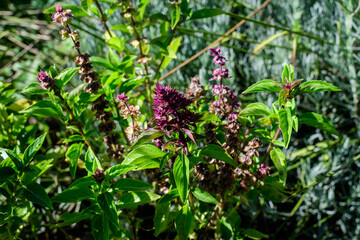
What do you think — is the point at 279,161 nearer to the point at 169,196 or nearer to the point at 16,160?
the point at 169,196

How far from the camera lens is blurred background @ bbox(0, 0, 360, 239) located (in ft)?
5.16

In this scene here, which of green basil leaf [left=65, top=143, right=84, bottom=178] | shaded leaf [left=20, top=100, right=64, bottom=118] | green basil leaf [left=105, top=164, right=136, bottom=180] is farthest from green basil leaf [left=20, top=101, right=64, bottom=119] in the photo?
green basil leaf [left=105, top=164, right=136, bottom=180]

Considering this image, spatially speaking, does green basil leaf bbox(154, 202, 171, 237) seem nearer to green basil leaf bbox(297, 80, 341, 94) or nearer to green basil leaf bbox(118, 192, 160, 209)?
green basil leaf bbox(118, 192, 160, 209)

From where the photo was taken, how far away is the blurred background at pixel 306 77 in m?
1.57

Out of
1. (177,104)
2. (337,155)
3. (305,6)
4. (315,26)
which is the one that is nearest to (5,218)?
(177,104)

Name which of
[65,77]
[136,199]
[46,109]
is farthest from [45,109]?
[136,199]

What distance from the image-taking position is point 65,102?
90 centimetres

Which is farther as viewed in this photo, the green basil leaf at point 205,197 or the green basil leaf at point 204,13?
the green basil leaf at point 204,13

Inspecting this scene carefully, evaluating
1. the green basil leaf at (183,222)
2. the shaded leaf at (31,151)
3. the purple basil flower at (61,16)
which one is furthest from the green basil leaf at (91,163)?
the purple basil flower at (61,16)

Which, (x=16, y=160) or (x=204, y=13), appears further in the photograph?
(x=204, y=13)

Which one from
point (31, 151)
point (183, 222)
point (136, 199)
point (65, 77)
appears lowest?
point (183, 222)

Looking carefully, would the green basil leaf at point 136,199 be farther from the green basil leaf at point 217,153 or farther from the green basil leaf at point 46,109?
the green basil leaf at point 46,109

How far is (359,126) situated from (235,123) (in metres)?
Result: 1.10

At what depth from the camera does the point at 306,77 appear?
1.78m
